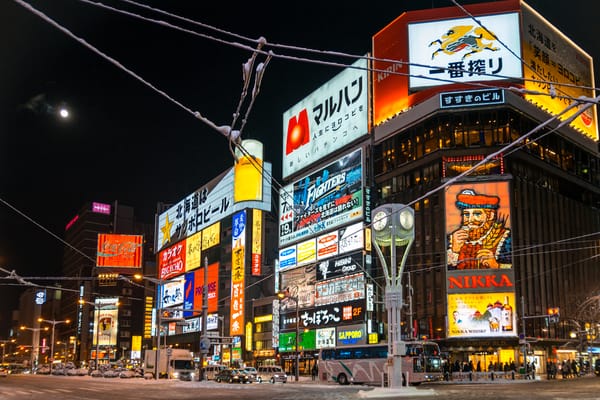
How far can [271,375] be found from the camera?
Answer: 5272 cm

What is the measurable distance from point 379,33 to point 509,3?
50.7 ft

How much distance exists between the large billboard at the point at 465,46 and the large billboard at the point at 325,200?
38.4 feet

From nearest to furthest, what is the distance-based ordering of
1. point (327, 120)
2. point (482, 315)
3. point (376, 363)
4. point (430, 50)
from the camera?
point (376, 363), point (482, 315), point (430, 50), point (327, 120)

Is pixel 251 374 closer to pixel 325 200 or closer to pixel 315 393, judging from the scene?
pixel 315 393

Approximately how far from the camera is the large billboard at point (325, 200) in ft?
230

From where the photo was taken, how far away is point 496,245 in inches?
2467

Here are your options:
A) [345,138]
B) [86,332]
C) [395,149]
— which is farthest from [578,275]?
[86,332]

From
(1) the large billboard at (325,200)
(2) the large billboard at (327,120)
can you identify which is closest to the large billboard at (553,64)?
(2) the large billboard at (327,120)

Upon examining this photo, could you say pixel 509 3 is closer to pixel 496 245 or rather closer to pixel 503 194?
pixel 503 194

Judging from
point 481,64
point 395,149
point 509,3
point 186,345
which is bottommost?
point 186,345

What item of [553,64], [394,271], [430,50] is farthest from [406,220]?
[553,64]

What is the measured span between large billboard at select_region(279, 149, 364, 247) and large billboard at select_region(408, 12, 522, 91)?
461 inches

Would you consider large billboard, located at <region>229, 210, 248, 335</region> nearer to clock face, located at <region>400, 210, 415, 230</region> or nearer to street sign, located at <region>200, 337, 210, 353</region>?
street sign, located at <region>200, 337, 210, 353</region>

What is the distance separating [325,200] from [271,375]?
1061 inches
